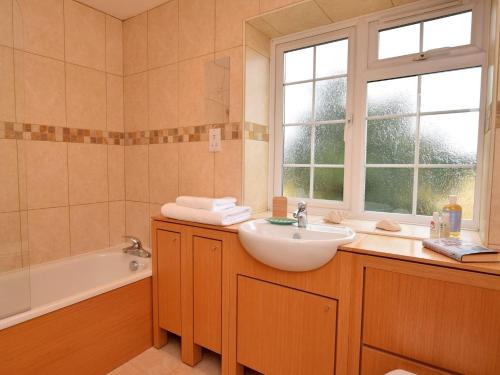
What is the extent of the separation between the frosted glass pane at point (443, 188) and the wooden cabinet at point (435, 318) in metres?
0.64

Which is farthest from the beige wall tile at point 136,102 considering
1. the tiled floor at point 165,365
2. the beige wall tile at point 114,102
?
the tiled floor at point 165,365

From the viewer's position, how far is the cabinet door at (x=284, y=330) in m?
1.26

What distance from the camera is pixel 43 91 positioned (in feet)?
6.57

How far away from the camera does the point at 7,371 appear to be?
1.31 m

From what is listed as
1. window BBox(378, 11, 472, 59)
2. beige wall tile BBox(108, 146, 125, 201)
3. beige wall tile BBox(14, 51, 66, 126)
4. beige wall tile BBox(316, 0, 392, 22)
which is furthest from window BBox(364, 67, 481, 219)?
beige wall tile BBox(14, 51, 66, 126)

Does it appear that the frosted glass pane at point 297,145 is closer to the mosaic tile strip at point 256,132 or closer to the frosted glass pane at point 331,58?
the mosaic tile strip at point 256,132

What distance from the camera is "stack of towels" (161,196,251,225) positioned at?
61.5 inches

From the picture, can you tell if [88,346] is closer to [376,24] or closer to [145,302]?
[145,302]

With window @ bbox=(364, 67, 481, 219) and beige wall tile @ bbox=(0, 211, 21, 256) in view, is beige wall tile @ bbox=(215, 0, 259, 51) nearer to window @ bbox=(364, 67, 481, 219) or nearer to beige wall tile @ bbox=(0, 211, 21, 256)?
window @ bbox=(364, 67, 481, 219)

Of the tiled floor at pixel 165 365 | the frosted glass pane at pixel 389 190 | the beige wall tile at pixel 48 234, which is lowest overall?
the tiled floor at pixel 165 365

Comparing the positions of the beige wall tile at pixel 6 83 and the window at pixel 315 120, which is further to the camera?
the window at pixel 315 120

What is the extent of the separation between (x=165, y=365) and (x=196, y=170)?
3.98 feet

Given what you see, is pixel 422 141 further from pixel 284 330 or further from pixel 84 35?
pixel 84 35

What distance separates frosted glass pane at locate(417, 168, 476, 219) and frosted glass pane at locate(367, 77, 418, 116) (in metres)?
0.36
